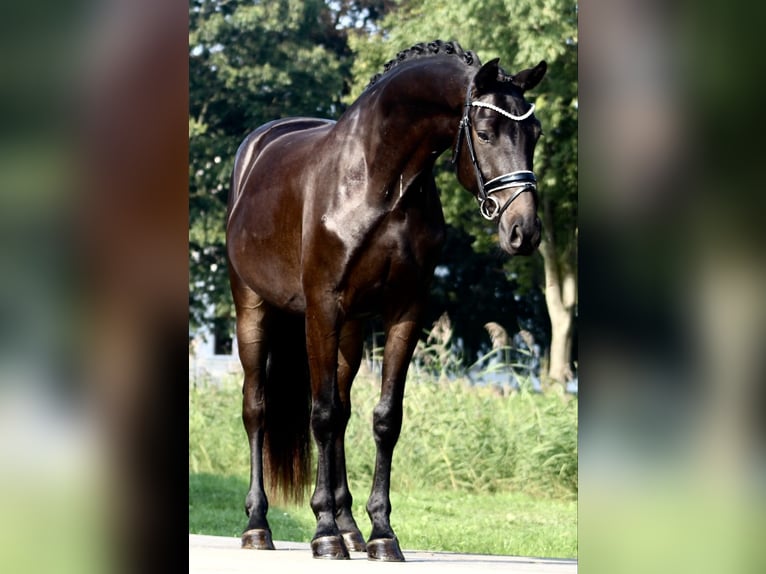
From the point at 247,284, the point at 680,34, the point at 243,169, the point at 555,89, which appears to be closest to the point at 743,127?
the point at 680,34

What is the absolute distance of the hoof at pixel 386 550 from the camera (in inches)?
223

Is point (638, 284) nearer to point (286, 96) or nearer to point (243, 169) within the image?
point (243, 169)

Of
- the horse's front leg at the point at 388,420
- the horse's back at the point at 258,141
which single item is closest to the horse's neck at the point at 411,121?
the horse's front leg at the point at 388,420

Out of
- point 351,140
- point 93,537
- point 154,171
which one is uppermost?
point 351,140

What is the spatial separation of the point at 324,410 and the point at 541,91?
15314mm

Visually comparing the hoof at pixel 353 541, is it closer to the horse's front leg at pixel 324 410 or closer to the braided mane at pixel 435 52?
the horse's front leg at pixel 324 410

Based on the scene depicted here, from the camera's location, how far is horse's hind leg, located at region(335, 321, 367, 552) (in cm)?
611

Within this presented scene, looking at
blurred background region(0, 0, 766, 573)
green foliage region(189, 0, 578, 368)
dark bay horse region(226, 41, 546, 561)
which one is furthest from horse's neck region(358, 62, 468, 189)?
green foliage region(189, 0, 578, 368)

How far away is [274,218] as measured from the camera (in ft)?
20.8

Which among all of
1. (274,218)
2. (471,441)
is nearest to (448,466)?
(471,441)

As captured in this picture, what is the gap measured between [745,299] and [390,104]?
147 inches

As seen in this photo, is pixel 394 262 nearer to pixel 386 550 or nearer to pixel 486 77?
pixel 486 77

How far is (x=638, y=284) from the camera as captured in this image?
2.01 meters

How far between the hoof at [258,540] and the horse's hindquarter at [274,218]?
43.1 inches
